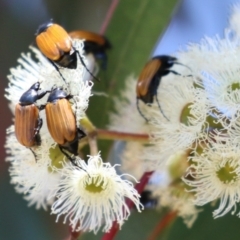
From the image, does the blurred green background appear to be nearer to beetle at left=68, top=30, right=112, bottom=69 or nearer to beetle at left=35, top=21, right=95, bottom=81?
beetle at left=68, top=30, right=112, bottom=69

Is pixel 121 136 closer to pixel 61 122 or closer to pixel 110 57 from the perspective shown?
pixel 61 122

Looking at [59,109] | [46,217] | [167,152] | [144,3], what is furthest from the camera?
[46,217]

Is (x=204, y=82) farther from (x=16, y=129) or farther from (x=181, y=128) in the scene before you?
(x=16, y=129)

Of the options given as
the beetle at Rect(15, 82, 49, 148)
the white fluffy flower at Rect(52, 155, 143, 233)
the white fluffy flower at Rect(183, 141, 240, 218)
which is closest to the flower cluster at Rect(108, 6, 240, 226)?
the white fluffy flower at Rect(183, 141, 240, 218)

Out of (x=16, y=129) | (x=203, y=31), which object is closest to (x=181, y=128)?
(x=16, y=129)

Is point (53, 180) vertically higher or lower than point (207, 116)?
lower

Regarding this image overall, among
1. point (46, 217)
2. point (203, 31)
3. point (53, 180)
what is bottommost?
point (46, 217)

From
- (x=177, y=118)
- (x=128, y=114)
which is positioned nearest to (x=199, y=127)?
(x=177, y=118)
